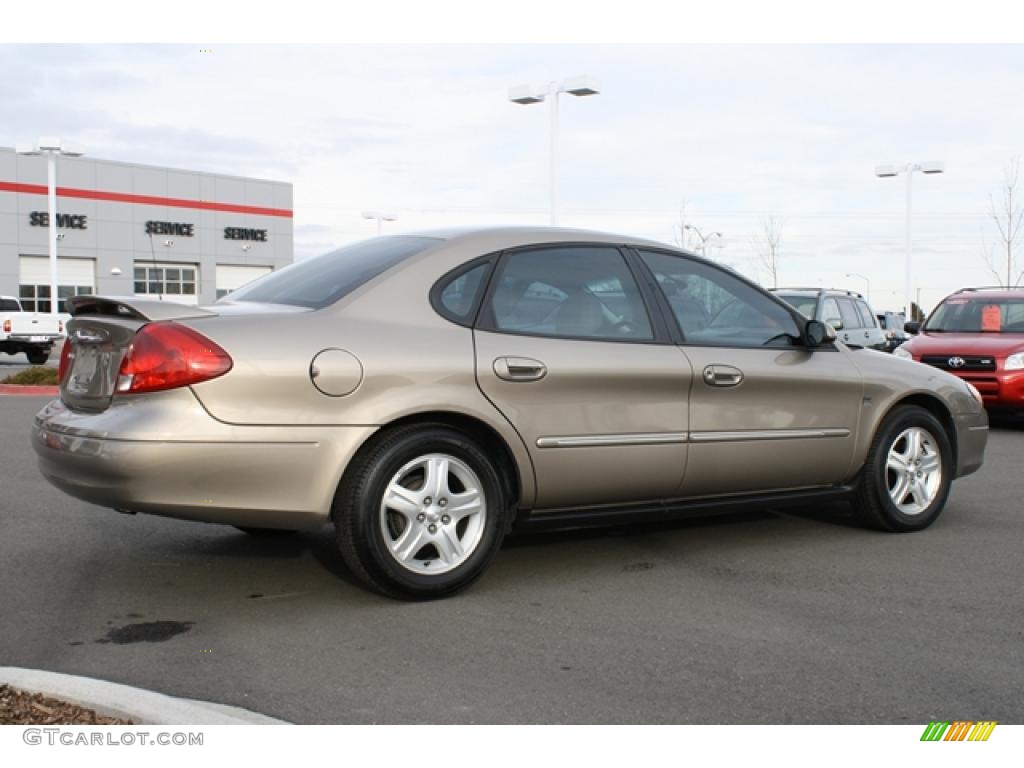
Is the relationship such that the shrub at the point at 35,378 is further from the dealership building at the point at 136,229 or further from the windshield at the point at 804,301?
the dealership building at the point at 136,229

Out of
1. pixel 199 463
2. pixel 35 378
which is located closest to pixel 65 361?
pixel 199 463

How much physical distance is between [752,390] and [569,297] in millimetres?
1113

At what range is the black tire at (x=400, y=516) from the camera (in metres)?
4.80

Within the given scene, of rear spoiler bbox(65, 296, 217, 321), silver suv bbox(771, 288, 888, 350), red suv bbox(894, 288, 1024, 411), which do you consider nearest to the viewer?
rear spoiler bbox(65, 296, 217, 321)

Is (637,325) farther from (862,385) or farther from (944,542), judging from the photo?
(944,542)

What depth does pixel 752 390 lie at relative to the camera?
19.5ft

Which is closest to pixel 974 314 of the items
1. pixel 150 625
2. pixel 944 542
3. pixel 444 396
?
pixel 944 542

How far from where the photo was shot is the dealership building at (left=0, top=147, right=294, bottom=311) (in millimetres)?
53438

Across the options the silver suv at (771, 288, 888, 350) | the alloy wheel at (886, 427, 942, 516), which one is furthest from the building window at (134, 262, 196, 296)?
the alloy wheel at (886, 427, 942, 516)

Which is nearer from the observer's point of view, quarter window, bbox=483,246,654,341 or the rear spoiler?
the rear spoiler

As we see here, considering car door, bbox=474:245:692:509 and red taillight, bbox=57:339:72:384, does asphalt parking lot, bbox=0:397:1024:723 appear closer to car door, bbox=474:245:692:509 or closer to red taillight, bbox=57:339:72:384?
car door, bbox=474:245:692:509

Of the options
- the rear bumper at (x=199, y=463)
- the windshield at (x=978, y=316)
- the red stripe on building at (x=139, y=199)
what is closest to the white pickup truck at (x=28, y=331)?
the windshield at (x=978, y=316)

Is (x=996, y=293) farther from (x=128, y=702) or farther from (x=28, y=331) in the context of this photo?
(x=28, y=331)

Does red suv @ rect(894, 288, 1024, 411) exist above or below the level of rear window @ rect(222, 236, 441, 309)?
below
